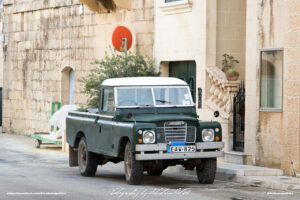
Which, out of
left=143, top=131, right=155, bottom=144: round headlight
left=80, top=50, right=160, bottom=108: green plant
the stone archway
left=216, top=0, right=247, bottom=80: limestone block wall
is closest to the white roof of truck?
left=143, top=131, right=155, bottom=144: round headlight

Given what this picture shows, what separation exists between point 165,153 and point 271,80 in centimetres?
416

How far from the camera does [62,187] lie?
13773 mm

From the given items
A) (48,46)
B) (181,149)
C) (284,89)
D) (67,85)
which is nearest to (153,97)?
(181,149)

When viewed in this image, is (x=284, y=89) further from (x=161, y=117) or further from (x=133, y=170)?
(x=133, y=170)

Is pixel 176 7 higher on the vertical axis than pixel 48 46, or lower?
higher

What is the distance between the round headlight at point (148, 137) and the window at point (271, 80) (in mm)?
3756

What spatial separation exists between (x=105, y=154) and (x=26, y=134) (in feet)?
50.6

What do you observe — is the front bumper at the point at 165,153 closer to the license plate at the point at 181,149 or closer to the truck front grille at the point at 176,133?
the license plate at the point at 181,149

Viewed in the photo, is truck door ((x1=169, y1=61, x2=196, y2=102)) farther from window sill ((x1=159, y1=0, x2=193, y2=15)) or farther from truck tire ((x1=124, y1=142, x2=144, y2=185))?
truck tire ((x1=124, y1=142, x2=144, y2=185))

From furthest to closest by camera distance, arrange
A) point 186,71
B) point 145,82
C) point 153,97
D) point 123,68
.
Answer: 1. point 123,68
2. point 186,71
3. point 145,82
4. point 153,97

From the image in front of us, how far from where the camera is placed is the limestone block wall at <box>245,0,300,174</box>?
631 inches

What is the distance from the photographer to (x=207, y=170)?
14711mm

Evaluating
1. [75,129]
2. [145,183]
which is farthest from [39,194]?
[75,129]

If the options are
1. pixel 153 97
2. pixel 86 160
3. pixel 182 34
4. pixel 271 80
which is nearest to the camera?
pixel 153 97
